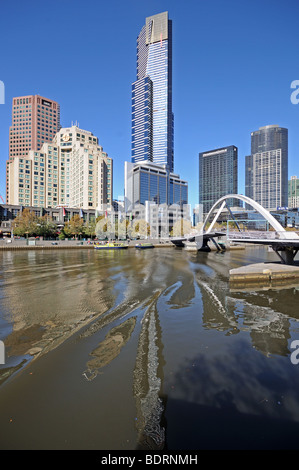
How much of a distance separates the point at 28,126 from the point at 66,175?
71.0 m

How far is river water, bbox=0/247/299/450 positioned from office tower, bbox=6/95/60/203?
7080 inches

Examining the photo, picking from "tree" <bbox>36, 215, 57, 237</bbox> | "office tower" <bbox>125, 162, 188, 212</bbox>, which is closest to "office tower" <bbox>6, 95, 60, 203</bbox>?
"office tower" <bbox>125, 162, 188, 212</bbox>

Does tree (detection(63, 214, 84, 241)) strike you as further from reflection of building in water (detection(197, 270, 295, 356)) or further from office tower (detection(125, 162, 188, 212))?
office tower (detection(125, 162, 188, 212))

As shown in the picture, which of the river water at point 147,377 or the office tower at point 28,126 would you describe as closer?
the river water at point 147,377

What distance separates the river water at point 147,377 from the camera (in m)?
4.77

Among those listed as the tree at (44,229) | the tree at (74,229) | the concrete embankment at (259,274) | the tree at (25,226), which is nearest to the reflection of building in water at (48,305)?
the concrete embankment at (259,274)

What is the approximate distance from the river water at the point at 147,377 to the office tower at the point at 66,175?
105 metres

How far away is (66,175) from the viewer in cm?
12706

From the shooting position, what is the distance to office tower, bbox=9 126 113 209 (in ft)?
370

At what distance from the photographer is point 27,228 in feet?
251

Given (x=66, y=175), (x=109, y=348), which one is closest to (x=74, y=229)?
(x=66, y=175)

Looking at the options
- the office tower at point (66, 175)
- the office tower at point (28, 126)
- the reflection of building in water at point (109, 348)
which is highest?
the office tower at point (28, 126)

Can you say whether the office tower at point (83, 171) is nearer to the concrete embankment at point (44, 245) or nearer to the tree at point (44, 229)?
the tree at point (44, 229)
